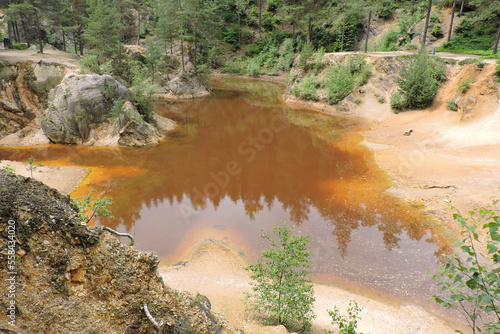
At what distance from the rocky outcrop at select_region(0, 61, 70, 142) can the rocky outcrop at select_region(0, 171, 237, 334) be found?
24585 millimetres

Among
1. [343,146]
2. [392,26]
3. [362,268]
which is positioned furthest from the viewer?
[392,26]

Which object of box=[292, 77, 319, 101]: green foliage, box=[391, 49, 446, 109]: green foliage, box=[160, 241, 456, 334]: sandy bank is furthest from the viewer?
box=[292, 77, 319, 101]: green foliage

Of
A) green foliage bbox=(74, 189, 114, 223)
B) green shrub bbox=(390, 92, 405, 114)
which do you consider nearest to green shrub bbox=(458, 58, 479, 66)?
green shrub bbox=(390, 92, 405, 114)

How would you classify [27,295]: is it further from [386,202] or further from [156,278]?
[386,202]

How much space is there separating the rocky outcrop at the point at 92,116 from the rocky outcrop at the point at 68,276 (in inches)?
773

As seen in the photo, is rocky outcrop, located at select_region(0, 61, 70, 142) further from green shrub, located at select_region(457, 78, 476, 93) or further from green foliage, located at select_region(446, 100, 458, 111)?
green shrub, located at select_region(457, 78, 476, 93)

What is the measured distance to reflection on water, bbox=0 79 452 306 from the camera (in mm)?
12156

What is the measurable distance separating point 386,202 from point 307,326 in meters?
9.54

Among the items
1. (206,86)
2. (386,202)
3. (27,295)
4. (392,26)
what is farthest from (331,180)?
(392,26)

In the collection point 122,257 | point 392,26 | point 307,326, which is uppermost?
point 392,26

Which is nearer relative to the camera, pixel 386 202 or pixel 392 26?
pixel 386 202

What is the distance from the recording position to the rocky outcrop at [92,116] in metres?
23.2

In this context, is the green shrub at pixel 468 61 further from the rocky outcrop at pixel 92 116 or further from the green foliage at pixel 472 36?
the rocky outcrop at pixel 92 116

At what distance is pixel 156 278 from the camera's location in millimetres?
5234
